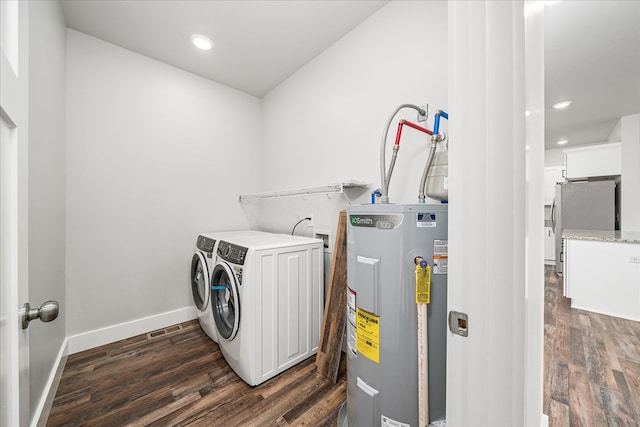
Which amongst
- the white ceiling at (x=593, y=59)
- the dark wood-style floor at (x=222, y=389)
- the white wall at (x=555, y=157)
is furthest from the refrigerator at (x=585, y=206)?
the dark wood-style floor at (x=222, y=389)

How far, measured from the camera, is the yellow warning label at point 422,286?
0.89 m

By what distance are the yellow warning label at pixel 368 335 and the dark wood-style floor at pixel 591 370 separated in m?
1.18

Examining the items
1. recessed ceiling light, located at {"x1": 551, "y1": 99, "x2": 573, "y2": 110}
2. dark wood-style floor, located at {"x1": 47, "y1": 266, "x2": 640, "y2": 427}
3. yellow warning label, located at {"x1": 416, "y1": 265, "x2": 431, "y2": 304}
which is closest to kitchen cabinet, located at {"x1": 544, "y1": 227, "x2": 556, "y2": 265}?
recessed ceiling light, located at {"x1": 551, "y1": 99, "x2": 573, "y2": 110}

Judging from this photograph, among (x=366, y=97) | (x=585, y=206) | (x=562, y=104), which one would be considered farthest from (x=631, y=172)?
(x=366, y=97)

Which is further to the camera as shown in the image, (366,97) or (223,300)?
(223,300)

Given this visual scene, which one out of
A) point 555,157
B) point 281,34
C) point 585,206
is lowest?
point 585,206

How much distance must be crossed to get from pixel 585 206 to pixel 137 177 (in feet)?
18.8

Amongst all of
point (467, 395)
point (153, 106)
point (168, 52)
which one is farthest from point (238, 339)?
point (168, 52)

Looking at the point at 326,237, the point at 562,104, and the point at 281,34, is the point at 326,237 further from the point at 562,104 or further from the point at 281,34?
the point at 562,104

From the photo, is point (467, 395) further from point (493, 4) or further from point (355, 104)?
point (355, 104)

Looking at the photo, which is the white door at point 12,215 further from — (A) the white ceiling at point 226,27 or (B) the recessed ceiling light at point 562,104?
(B) the recessed ceiling light at point 562,104

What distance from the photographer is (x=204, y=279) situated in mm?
2039

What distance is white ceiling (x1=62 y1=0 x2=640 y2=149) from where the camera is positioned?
5.25 feet

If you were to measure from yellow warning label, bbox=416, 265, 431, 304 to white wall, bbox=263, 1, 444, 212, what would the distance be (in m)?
0.65
